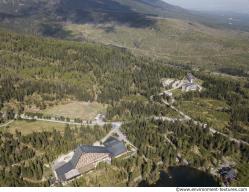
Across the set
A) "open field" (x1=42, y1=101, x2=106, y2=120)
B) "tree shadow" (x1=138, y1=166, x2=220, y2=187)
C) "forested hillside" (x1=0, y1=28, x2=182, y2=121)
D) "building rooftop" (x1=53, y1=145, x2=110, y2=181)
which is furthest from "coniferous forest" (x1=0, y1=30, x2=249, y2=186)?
"open field" (x1=42, y1=101, x2=106, y2=120)

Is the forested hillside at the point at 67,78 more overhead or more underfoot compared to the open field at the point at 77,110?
more overhead

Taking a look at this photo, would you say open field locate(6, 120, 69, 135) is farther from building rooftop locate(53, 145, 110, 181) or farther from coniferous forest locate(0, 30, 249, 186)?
building rooftop locate(53, 145, 110, 181)

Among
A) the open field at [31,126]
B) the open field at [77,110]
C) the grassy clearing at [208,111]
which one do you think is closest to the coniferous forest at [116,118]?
the grassy clearing at [208,111]

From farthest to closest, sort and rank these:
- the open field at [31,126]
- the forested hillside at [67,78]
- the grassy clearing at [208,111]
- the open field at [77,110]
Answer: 1. the forested hillside at [67,78]
2. the open field at [77,110]
3. the grassy clearing at [208,111]
4. the open field at [31,126]

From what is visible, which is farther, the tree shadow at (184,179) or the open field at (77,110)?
the open field at (77,110)

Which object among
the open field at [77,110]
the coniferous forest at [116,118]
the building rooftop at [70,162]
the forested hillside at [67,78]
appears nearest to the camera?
the building rooftop at [70,162]

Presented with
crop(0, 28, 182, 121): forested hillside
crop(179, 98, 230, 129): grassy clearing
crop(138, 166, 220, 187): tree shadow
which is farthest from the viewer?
crop(0, 28, 182, 121): forested hillside

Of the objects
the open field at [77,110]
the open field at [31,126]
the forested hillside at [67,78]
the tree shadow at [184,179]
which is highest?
the forested hillside at [67,78]

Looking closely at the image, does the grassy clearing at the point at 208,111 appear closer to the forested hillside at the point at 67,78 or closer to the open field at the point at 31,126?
the forested hillside at the point at 67,78
